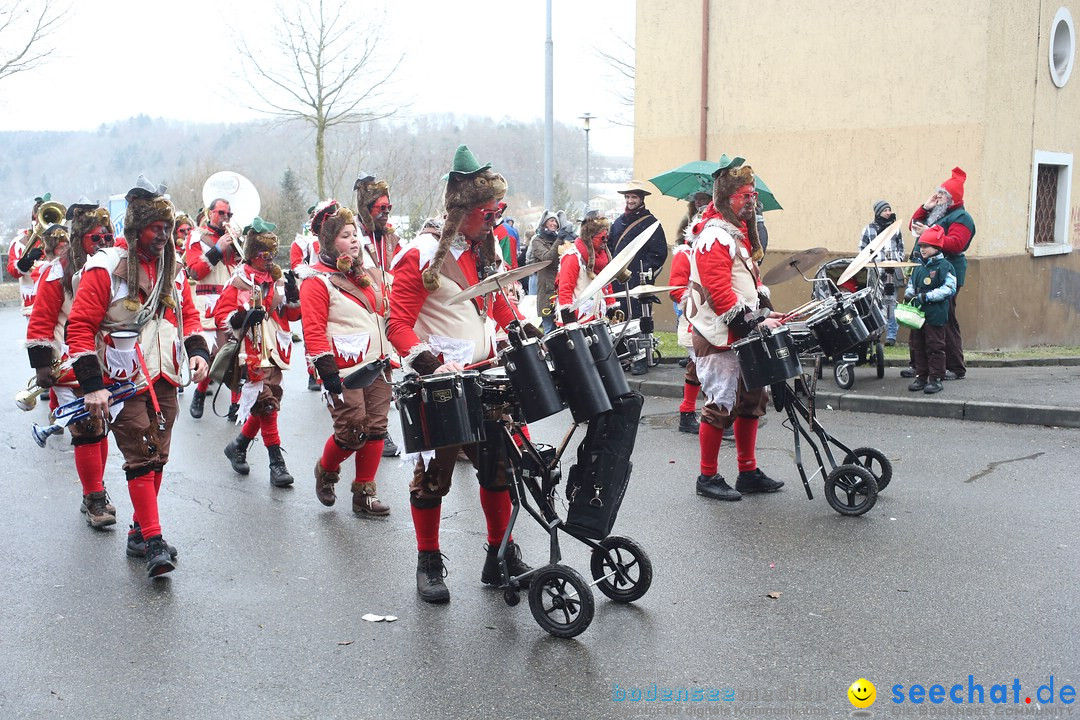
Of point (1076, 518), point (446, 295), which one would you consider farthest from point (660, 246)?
point (446, 295)

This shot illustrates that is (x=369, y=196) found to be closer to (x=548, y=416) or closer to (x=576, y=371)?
(x=576, y=371)

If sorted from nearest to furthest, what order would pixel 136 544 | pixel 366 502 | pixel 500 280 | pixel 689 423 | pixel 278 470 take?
pixel 500 280 → pixel 136 544 → pixel 366 502 → pixel 278 470 → pixel 689 423

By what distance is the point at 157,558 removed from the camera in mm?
5094

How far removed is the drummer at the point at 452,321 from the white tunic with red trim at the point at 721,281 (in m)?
1.63

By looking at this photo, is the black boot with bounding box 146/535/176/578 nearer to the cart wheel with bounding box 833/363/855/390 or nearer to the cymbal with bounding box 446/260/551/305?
the cymbal with bounding box 446/260/551/305

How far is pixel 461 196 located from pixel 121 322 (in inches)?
78.1

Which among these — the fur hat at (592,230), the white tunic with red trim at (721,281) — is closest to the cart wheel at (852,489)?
the white tunic with red trim at (721,281)

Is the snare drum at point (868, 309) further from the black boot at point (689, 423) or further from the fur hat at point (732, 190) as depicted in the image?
the black boot at point (689, 423)

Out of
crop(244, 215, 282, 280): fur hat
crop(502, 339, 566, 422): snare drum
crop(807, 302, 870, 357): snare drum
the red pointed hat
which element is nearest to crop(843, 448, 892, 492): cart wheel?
crop(807, 302, 870, 357): snare drum

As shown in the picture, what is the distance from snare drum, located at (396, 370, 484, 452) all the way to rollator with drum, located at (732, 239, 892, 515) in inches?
86.7

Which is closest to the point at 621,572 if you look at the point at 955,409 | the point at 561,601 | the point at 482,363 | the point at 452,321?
the point at 561,601

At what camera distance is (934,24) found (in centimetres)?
1209

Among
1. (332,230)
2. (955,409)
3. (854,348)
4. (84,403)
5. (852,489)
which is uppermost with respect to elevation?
(332,230)

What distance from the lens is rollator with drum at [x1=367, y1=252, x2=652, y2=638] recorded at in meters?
4.16
